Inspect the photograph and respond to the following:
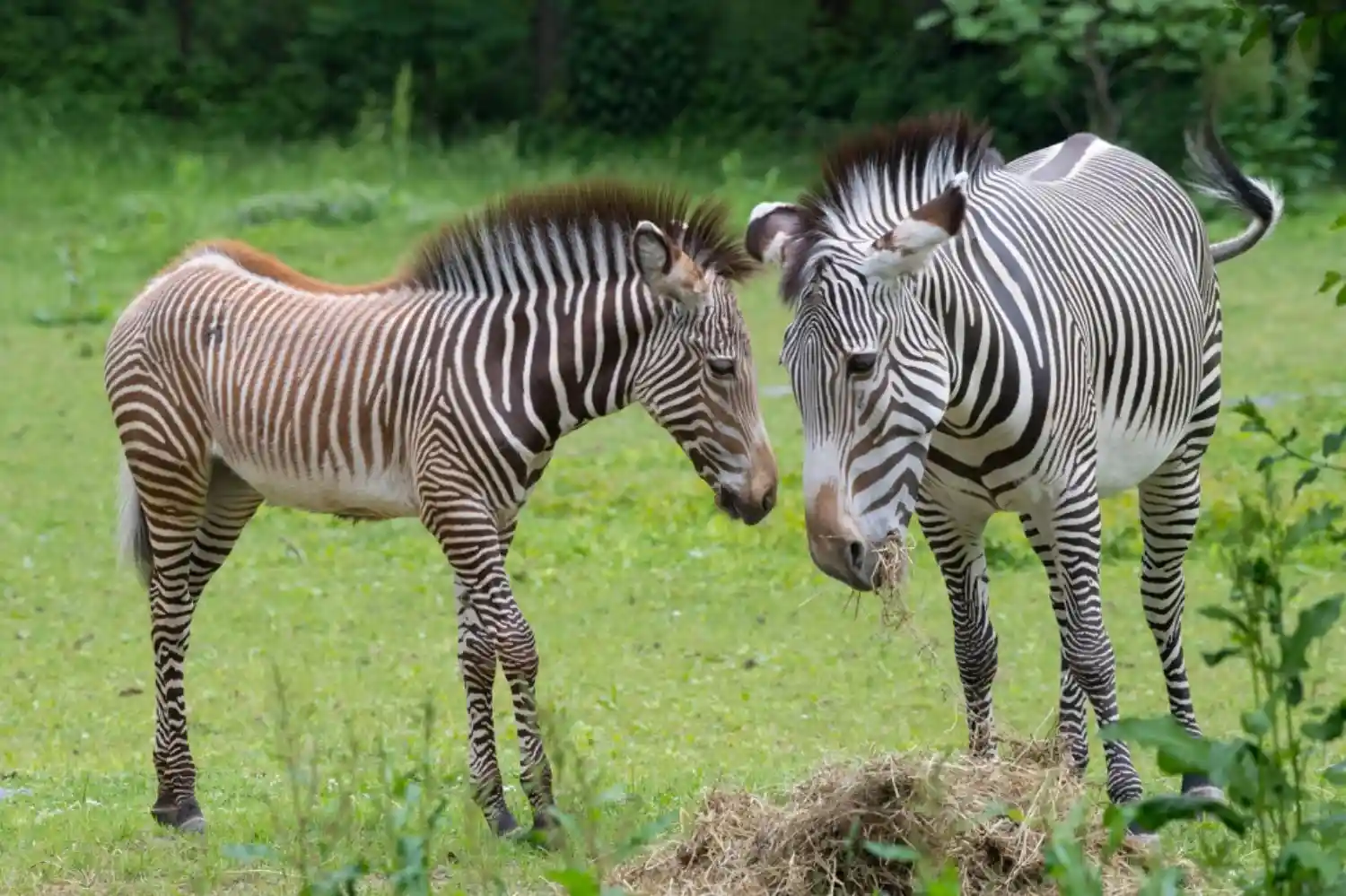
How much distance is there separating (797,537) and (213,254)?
468 cm

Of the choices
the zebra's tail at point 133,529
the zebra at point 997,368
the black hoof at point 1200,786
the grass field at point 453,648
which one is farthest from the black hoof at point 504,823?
the black hoof at point 1200,786

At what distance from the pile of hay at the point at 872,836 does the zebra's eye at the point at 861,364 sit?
97cm

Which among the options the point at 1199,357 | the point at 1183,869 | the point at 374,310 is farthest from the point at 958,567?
the point at 374,310

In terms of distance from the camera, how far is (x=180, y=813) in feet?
19.4

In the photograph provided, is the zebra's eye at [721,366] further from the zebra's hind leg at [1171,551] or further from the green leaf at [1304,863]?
the green leaf at [1304,863]

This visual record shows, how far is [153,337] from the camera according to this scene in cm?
623

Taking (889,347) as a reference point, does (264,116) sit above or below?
below

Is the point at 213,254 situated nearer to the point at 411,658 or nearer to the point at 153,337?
the point at 153,337

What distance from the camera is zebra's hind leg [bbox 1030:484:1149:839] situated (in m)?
5.38

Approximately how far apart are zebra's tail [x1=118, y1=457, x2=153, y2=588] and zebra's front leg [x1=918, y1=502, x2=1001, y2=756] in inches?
102

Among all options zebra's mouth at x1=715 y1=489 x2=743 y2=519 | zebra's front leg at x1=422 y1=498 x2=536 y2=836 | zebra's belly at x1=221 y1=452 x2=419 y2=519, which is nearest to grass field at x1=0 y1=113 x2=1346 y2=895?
zebra's front leg at x1=422 y1=498 x2=536 y2=836

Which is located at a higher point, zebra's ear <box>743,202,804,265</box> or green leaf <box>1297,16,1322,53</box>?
green leaf <box>1297,16,1322,53</box>

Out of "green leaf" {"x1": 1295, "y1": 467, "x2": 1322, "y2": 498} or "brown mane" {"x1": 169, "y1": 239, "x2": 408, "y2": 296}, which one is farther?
"brown mane" {"x1": 169, "y1": 239, "x2": 408, "y2": 296}

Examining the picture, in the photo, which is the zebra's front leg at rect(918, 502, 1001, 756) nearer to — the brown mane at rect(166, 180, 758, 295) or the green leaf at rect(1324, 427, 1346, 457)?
the brown mane at rect(166, 180, 758, 295)
